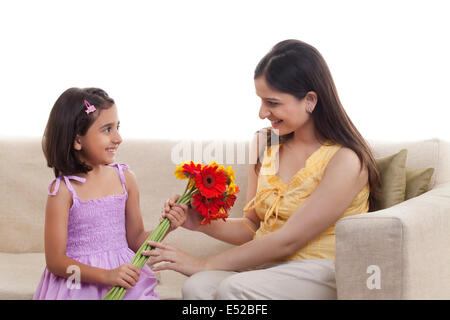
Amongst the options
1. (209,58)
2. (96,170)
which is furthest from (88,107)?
(209,58)

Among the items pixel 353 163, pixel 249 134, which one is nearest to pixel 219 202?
pixel 353 163

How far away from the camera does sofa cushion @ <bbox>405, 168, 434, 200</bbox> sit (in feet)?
6.50

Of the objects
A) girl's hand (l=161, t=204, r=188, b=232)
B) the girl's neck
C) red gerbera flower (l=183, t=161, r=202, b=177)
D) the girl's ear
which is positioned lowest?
girl's hand (l=161, t=204, r=188, b=232)

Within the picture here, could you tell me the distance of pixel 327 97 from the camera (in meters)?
1.80

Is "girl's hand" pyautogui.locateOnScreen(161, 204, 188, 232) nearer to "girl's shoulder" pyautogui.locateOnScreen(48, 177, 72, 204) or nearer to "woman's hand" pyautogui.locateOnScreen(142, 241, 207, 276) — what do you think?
"woman's hand" pyautogui.locateOnScreen(142, 241, 207, 276)

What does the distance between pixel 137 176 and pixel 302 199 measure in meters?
0.96

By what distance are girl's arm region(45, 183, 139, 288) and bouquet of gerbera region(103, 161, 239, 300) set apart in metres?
0.09

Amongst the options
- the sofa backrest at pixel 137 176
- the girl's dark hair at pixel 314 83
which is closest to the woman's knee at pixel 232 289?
the girl's dark hair at pixel 314 83

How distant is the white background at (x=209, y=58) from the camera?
2.72 meters

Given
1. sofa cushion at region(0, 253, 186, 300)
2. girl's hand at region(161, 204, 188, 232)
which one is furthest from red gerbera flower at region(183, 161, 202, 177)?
sofa cushion at region(0, 253, 186, 300)

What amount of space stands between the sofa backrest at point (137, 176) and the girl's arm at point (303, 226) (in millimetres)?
725

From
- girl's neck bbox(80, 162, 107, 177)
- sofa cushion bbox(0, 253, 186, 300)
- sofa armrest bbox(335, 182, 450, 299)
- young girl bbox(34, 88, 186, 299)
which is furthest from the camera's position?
sofa cushion bbox(0, 253, 186, 300)

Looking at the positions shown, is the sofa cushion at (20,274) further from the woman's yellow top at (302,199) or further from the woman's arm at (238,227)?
the woman's yellow top at (302,199)

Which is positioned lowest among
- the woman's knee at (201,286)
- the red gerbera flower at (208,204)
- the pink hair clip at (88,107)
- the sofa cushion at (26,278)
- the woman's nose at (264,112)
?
the sofa cushion at (26,278)
